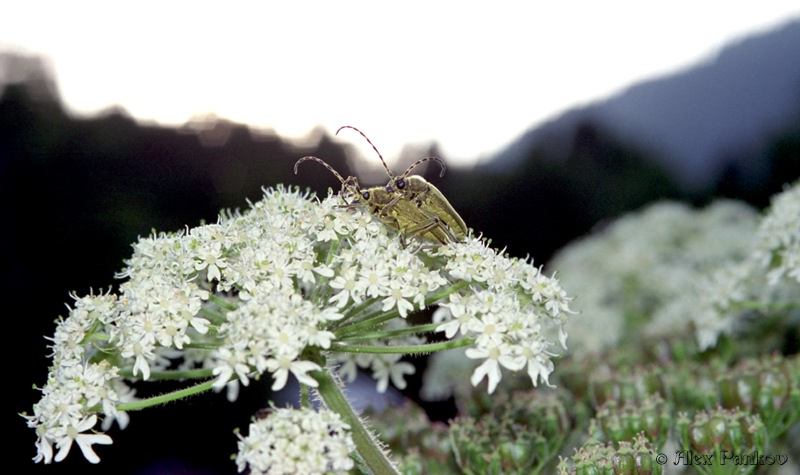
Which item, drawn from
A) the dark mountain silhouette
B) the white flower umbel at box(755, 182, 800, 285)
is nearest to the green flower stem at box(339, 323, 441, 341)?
the white flower umbel at box(755, 182, 800, 285)

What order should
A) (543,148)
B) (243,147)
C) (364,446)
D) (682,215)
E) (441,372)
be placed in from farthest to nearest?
(543,148), (243,147), (682,215), (441,372), (364,446)

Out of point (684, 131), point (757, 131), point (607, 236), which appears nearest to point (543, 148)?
point (684, 131)

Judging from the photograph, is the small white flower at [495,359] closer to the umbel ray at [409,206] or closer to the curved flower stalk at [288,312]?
the curved flower stalk at [288,312]

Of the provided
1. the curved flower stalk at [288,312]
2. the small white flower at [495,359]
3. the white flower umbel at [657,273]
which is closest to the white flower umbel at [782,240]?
the white flower umbel at [657,273]

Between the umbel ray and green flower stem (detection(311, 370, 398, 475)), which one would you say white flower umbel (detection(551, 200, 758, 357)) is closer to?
the umbel ray

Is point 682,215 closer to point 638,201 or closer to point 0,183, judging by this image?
point 638,201

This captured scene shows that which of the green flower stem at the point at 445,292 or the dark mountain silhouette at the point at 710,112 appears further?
the dark mountain silhouette at the point at 710,112

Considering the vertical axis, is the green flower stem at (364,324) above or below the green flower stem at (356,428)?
above
